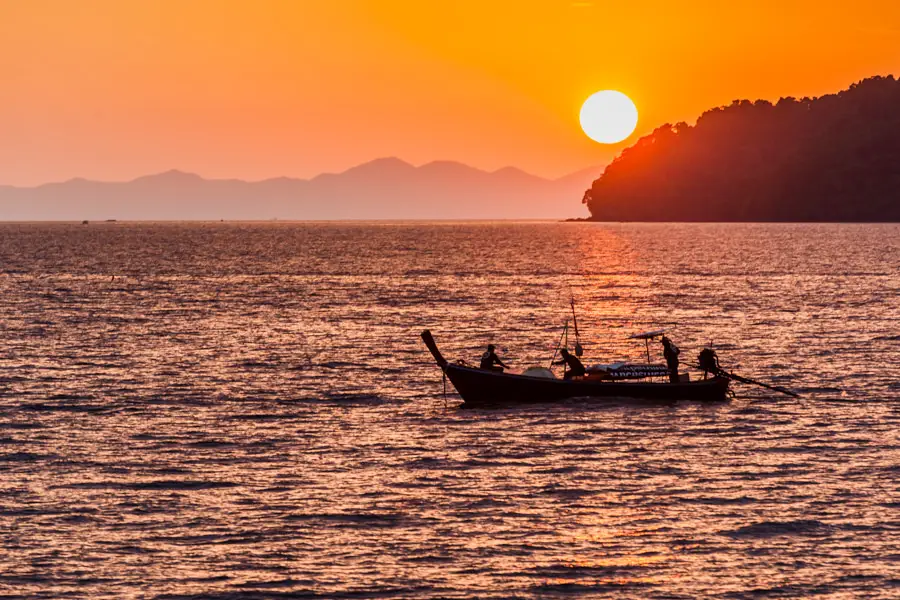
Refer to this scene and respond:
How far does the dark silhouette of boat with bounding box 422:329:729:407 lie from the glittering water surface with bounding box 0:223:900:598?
877 mm

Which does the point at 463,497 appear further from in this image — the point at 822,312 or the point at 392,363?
the point at 822,312

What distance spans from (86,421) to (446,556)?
20802 mm

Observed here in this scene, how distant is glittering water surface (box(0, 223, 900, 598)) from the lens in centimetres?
2606

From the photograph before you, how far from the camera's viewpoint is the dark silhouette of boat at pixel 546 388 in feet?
154

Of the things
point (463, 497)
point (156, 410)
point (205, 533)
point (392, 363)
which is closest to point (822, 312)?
point (392, 363)

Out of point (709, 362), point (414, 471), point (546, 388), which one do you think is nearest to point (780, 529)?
point (414, 471)

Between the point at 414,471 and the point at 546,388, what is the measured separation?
1299 centimetres

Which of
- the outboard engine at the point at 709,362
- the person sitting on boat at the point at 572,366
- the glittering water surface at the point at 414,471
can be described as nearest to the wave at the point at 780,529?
the glittering water surface at the point at 414,471

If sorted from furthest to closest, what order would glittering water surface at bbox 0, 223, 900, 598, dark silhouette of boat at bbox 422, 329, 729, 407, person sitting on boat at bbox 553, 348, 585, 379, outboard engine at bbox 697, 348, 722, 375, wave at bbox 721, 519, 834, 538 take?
1. outboard engine at bbox 697, 348, 722, 375
2. person sitting on boat at bbox 553, 348, 585, 379
3. dark silhouette of boat at bbox 422, 329, 729, 407
4. wave at bbox 721, 519, 834, 538
5. glittering water surface at bbox 0, 223, 900, 598

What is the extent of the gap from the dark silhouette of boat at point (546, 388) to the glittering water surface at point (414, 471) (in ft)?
2.88

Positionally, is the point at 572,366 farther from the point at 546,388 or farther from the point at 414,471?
the point at 414,471

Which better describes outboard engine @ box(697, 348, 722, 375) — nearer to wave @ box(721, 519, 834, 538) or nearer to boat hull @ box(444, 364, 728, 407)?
boat hull @ box(444, 364, 728, 407)

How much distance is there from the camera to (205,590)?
81.5 ft

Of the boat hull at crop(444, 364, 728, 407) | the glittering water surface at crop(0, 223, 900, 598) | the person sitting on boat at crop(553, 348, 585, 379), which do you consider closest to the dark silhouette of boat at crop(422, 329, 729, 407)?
the boat hull at crop(444, 364, 728, 407)
